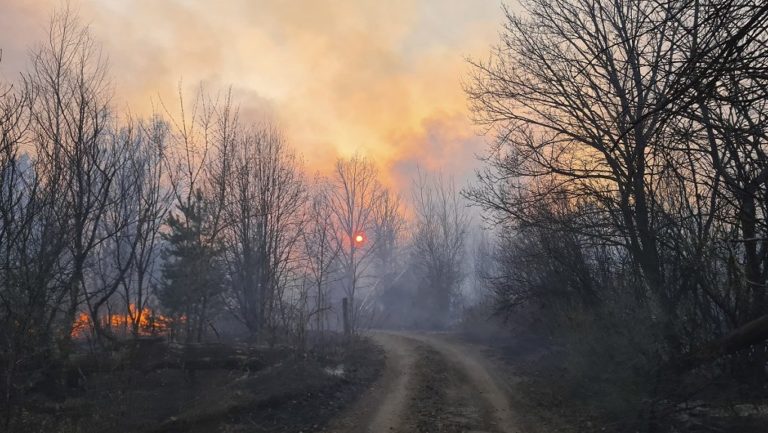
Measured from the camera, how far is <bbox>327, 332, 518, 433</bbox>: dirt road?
9.95 m

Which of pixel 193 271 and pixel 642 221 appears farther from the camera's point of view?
pixel 193 271

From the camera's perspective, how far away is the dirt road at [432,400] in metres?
9.95

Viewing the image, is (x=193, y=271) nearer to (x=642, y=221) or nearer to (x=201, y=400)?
(x=201, y=400)

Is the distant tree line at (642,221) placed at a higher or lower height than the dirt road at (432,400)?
higher

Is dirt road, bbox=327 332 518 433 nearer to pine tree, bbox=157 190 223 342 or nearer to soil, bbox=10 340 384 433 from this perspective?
soil, bbox=10 340 384 433

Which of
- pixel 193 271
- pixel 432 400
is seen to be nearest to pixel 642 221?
pixel 432 400

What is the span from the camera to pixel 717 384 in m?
8.75

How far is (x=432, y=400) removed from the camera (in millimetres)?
12188

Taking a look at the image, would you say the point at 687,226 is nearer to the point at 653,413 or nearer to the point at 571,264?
the point at 653,413

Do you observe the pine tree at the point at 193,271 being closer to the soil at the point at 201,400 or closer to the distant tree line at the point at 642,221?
the soil at the point at 201,400

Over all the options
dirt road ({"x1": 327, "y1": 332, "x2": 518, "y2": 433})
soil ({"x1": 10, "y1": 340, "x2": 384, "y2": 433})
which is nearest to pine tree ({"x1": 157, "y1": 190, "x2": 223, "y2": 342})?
soil ({"x1": 10, "y1": 340, "x2": 384, "y2": 433})

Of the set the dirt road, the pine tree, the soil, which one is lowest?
the dirt road

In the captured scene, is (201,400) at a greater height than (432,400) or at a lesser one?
greater

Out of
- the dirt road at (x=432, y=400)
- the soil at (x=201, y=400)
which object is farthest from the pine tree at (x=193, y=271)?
the dirt road at (x=432, y=400)
